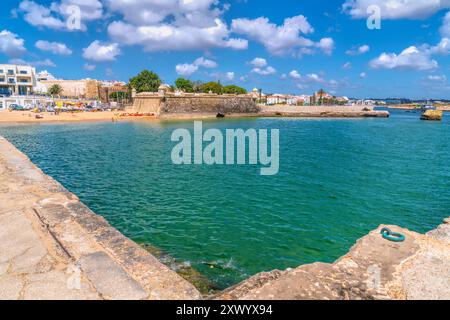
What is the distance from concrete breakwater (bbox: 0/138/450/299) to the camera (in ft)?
11.3

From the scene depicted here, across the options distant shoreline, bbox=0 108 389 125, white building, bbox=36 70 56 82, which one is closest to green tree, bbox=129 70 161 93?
distant shoreline, bbox=0 108 389 125

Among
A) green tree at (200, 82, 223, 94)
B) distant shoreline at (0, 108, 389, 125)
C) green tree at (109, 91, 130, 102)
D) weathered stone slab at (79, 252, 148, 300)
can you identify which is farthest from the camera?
green tree at (109, 91, 130, 102)

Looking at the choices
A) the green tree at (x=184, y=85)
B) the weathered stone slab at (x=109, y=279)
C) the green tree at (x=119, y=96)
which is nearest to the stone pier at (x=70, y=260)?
the weathered stone slab at (x=109, y=279)

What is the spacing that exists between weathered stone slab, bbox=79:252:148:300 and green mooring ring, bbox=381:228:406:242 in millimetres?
4309

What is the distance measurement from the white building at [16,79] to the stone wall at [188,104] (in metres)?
44.6

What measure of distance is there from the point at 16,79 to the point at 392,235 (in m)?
106

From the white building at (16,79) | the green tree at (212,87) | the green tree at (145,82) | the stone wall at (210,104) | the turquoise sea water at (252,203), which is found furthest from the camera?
the green tree at (212,87)

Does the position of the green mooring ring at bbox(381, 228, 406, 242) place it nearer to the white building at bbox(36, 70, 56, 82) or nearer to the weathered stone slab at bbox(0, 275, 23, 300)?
the weathered stone slab at bbox(0, 275, 23, 300)

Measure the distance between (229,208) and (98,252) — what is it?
6.04 metres

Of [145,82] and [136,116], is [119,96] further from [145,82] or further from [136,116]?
[136,116]

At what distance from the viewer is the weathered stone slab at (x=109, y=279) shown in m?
3.32

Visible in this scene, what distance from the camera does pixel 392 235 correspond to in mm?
5230

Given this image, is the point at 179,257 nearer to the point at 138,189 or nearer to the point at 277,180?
the point at 138,189

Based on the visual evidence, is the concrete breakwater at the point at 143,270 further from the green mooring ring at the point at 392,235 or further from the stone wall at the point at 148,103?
the stone wall at the point at 148,103
